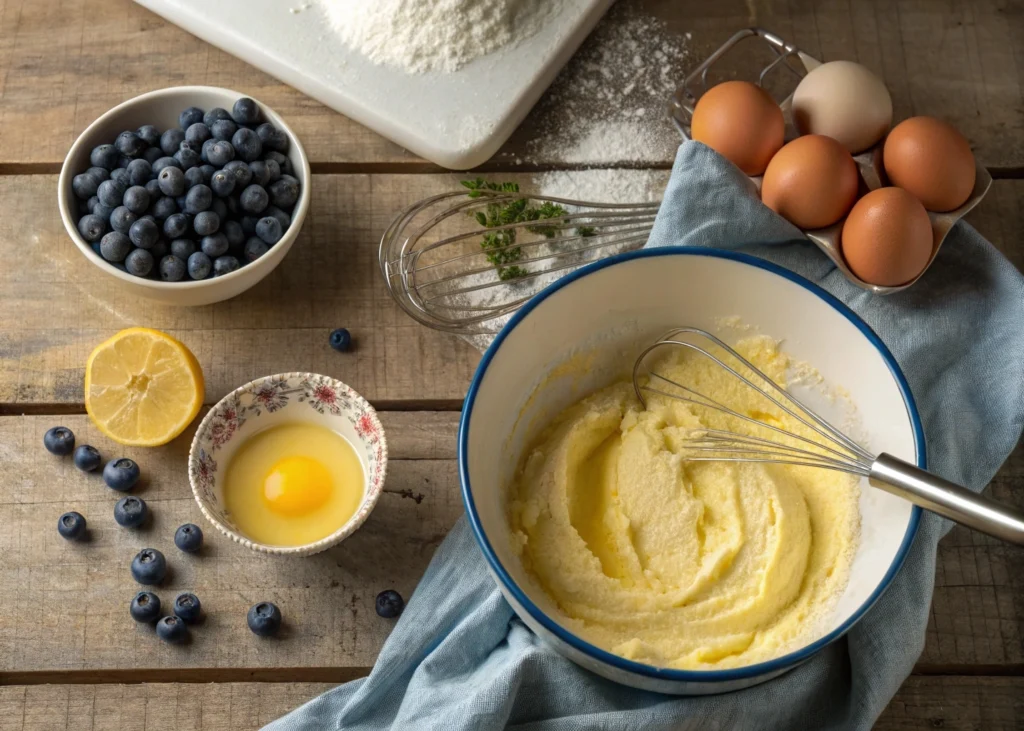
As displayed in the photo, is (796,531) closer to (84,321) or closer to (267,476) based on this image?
(267,476)

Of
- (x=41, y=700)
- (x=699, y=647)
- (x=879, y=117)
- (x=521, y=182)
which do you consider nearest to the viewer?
(x=699, y=647)

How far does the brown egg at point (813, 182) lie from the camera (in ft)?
4.02

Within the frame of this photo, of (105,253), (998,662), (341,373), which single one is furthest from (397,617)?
(998,662)

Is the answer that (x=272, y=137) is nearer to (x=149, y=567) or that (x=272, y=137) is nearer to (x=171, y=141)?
(x=171, y=141)

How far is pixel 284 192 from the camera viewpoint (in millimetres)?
1359

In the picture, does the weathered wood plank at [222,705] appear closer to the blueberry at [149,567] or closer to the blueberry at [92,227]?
the blueberry at [149,567]

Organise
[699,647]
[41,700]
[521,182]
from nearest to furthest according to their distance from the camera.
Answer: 1. [699,647]
2. [41,700]
3. [521,182]

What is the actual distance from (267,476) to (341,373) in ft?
0.60

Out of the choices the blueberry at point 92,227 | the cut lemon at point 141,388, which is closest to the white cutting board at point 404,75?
the blueberry at point 92,227

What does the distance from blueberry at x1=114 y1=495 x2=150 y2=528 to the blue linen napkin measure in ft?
1.04

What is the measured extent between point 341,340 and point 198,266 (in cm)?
20

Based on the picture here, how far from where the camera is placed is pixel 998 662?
124cm

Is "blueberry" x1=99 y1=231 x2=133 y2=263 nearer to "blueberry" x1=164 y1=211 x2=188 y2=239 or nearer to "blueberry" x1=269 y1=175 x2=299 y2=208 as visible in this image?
"blueberry" x1=164 y1=211 x2=188 y2=239

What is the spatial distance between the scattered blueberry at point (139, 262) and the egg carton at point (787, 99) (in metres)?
0.76
